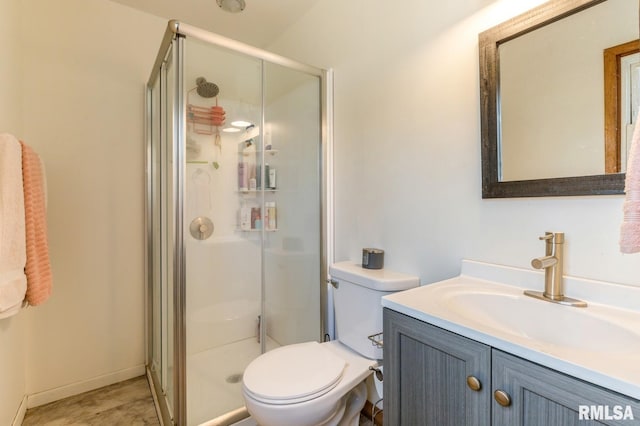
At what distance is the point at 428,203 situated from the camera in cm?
135

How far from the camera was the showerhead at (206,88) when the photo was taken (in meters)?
1.57

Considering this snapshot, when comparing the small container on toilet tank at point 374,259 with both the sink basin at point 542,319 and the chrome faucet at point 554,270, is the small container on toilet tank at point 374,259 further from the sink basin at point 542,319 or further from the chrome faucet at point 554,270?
the chrome faucet at point 554,270

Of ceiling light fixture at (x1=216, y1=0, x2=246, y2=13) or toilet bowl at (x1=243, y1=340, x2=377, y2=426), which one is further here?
ceiling light fixture at (x1=216, y1=0, x2=246, y2=13)

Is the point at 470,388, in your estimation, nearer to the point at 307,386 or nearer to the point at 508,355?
the point at 508,355

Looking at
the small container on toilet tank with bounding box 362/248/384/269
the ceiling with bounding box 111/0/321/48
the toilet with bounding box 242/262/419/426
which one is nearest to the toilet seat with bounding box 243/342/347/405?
the toilet with bounding box 242/262/419/426

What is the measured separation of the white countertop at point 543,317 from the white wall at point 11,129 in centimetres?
177

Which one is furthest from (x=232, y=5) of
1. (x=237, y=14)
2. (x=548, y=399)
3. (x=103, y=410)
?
(x=103, y=410)

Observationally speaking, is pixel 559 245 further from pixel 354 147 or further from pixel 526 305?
pixel 354 147

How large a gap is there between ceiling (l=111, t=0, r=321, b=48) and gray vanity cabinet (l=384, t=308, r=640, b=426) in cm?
205

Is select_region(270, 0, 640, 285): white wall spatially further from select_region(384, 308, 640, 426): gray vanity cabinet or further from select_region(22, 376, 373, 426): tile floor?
select_region(22, 376, 373, 426): tile floor

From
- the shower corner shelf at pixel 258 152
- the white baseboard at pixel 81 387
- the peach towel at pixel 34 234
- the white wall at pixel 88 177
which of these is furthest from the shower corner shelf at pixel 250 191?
the white baseboard at pixel 81 387

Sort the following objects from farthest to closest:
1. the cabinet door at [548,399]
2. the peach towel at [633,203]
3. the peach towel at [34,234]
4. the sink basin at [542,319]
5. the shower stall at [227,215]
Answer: the shower stall at [227,215], the peach towel at [34,234], the sink basin at [542,319], the peach towel at [633,203], the cabinet door at [548,399]

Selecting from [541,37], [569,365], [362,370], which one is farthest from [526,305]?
[541,37]

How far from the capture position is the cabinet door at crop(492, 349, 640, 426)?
1.67 ft
